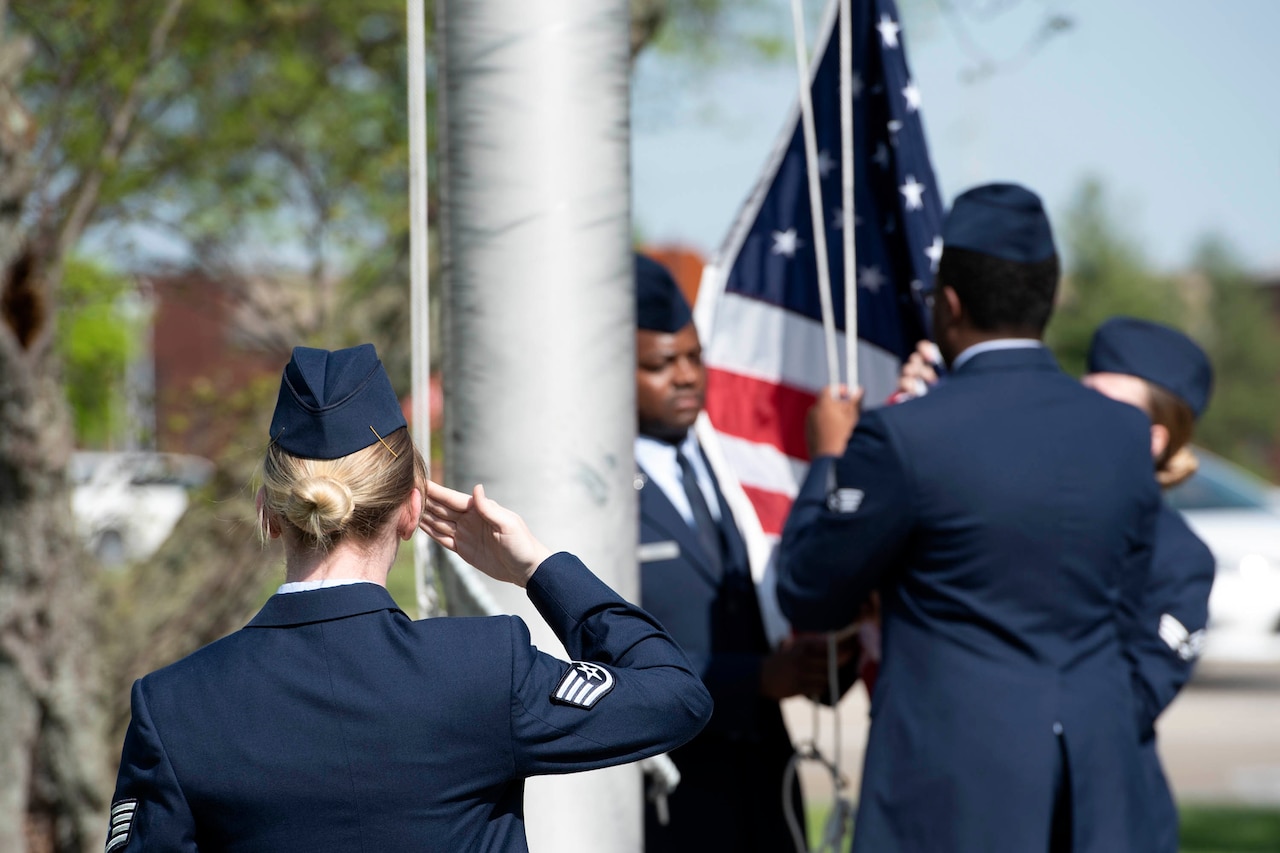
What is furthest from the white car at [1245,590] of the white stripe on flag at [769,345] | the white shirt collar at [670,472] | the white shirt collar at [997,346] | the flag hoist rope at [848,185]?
the white shirt collar at [997,346]

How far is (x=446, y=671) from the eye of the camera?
1.60m

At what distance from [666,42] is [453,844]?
26.6 ft

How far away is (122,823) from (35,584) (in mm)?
3101

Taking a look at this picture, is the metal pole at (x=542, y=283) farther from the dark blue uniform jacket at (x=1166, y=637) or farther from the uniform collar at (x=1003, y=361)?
the dark blue uniform jacket at (x=1166, y=637)

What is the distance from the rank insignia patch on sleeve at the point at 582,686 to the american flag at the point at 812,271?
172cm

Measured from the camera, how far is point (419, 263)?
2.26 m

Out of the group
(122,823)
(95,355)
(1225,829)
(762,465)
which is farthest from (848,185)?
(1225,829)

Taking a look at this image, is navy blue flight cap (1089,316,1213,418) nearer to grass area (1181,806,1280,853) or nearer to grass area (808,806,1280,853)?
grass area (808,806,1280,853)

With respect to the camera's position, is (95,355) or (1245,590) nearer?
(95,355)

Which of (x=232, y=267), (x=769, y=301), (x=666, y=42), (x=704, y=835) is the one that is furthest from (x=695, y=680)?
(x=666, y=42)

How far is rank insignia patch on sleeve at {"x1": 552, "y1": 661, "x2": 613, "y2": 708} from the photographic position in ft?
5.28

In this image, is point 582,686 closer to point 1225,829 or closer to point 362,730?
point 362,730

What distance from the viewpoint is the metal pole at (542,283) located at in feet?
6.96

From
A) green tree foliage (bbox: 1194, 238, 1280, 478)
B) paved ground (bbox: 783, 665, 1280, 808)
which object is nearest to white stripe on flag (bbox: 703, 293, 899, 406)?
paved ground (bbox: 783, 665, 1280, 808)
